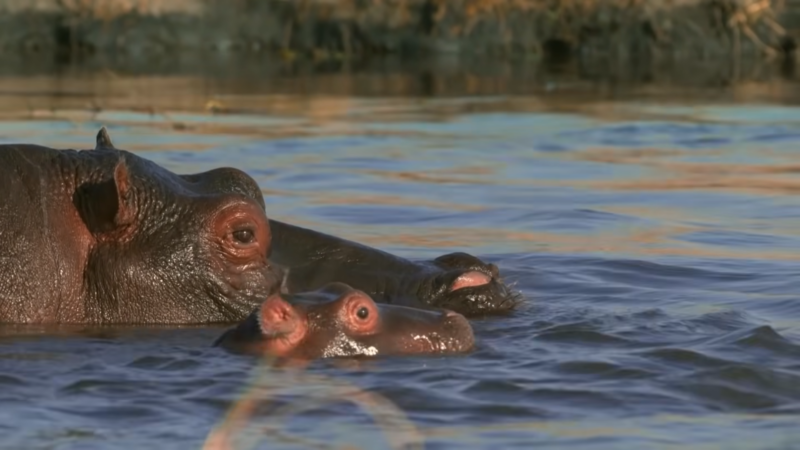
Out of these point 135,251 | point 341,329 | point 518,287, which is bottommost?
point 518,287

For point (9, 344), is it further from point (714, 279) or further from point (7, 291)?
point (714, 279)

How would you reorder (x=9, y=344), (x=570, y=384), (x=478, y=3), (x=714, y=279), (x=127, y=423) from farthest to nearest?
1. (x=478, y=3)
2. (x=714, y=279)
3. (x=9, y=344)
4. (x=570, y=384)
5. (x=127, y=423)

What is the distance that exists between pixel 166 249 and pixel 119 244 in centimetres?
18

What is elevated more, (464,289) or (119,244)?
(119,244)

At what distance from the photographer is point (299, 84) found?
2103 cm

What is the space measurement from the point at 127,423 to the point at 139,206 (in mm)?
1369

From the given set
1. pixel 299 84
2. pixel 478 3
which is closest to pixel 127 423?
pixel 299 84

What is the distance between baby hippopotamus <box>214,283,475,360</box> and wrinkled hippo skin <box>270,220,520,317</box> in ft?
1.39

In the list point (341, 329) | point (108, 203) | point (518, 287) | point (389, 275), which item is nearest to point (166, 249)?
point (108, 203)

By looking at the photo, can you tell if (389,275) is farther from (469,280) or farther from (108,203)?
(108,203)

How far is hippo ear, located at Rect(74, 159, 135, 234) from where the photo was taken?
623 cm

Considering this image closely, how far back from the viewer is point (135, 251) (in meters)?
6.36

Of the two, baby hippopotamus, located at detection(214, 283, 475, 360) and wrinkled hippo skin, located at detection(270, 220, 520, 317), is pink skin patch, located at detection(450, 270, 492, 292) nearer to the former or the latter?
wrinkled hippo skin, located at detection(270, 220, 520, 317)

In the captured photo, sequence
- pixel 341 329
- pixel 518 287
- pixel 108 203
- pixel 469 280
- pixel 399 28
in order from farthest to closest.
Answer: pixel 399 28
pixel 518 287
pixel 469 280
pixel 108 203
pixel 341 329
